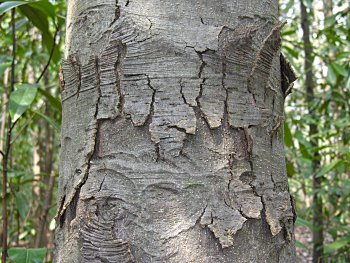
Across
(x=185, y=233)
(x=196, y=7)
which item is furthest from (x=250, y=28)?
(x=185, y=233)

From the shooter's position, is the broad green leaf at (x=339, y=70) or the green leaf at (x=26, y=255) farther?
the broad green leaf at (x=339, y=70)

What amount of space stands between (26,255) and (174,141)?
80 cm

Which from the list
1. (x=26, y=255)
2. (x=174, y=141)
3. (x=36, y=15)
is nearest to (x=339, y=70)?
(x=36, y=15)

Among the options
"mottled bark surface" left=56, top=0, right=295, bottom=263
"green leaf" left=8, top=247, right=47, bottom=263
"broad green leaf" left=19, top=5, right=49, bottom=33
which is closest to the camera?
"mottled bark surface" left=56, top=0, right=295, bottom=263

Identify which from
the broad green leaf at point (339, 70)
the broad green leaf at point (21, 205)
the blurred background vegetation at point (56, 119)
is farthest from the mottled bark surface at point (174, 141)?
the broad green leaf at point (339, 70)

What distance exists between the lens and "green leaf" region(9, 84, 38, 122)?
47.4 inches

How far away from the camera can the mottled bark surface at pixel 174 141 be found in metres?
0.58

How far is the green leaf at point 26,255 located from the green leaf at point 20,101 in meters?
0.35

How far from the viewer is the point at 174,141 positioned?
1.96 ft

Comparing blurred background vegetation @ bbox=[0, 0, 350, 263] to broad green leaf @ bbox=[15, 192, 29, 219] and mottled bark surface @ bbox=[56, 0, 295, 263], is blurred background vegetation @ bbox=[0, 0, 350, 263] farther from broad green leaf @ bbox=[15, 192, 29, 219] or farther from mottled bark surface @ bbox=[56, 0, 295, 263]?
mottled bark surface @ bbox=[56, 0, 295, 263]

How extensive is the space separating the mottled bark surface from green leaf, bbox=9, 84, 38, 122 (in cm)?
58

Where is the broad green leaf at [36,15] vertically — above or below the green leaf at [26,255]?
above

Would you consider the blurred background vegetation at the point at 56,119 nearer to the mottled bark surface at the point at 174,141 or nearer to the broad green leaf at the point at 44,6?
the broad green leaf at the point at 44,6

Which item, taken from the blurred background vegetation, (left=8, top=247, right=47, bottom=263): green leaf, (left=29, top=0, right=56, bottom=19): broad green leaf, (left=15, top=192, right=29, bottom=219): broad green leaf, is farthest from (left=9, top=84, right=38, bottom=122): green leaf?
(left=15, top=192, right=29, bottom=219): broad green leaf
